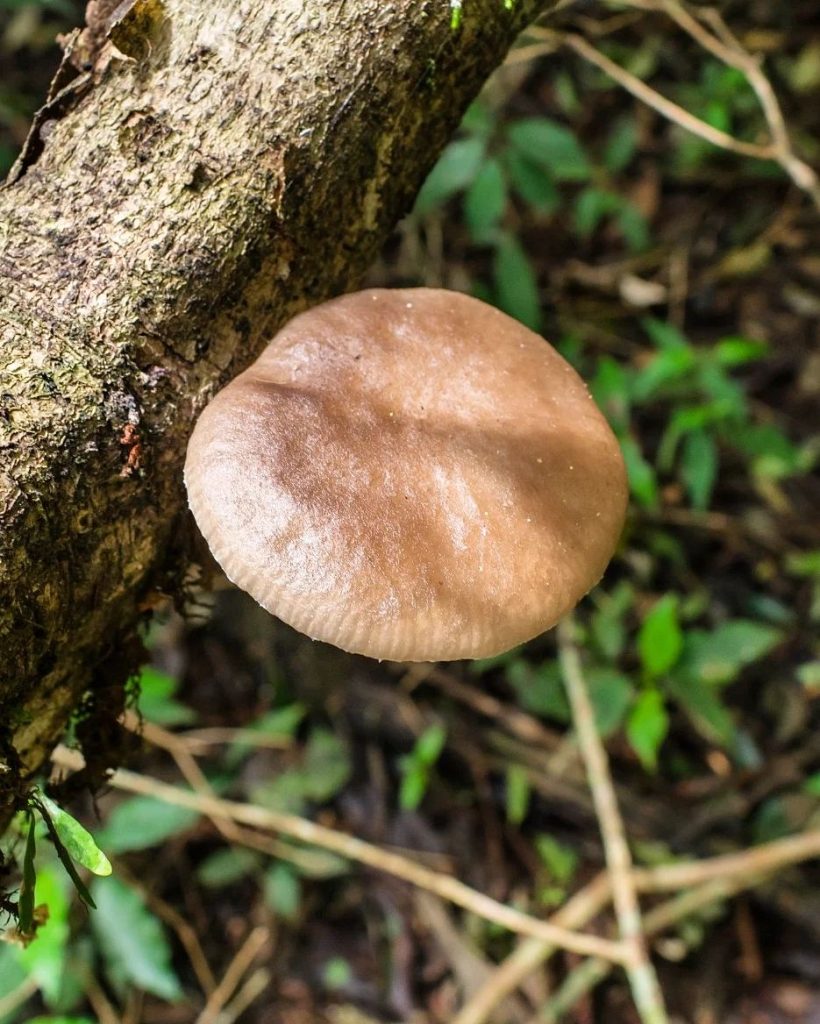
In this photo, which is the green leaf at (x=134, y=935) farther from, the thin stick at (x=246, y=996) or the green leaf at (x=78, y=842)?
the green leaf at (x=78, y=842)

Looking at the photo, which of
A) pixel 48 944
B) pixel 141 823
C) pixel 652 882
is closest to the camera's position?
pixel 48 944

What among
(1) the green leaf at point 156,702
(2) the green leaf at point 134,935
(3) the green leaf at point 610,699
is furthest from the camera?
(3) the green leaf at point 610,699

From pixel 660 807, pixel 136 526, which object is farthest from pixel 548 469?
pixel 660 807

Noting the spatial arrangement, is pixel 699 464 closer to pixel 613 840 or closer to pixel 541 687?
pixel 541 687

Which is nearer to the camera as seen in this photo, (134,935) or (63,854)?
(63,854)

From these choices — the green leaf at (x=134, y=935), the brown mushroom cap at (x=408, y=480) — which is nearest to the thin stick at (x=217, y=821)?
the green leaf at (x=134, y=935)

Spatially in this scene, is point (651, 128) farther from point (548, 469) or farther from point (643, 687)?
point (548, 469)

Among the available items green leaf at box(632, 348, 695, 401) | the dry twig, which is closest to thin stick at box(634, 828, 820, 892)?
green leaf at box(632, 348, 695, 401)

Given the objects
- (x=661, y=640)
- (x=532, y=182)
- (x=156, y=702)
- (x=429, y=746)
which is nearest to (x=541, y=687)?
(x=429, y=746)
